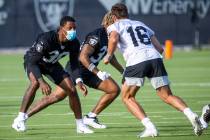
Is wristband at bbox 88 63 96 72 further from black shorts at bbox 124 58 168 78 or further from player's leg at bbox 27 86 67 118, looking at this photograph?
black shorts at bbox 124 58 168 78

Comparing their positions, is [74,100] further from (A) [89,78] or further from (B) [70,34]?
(A) [89,78]

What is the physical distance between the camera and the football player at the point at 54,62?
13.8m

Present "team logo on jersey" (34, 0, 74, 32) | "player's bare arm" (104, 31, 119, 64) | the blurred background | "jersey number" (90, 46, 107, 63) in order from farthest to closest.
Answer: the blurred background
"team logo on jersey" (34, 0, 74, 32)
"jersey number" (90, 46, 107, 63)
"player's bare arm" (104, 31, 119, 64)

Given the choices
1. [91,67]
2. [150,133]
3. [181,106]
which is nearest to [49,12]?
[91,67]

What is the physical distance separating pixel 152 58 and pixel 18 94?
7845mm

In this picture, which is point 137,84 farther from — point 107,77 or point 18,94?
point 18,94

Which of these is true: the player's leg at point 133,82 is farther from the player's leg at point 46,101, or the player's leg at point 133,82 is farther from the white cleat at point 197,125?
the player's leg at point 46,101

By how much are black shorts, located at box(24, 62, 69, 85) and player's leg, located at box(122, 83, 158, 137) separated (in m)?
1.23

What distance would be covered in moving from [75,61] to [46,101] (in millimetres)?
757

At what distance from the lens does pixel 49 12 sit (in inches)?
1395

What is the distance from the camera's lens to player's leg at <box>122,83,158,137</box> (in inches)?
505

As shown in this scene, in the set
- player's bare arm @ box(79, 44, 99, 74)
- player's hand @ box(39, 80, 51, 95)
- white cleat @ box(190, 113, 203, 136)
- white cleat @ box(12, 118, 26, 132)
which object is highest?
player's bare arm @ box(79, 44, 99, 74)

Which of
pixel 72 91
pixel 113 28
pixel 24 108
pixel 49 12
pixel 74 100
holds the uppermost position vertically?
pixel 113 28

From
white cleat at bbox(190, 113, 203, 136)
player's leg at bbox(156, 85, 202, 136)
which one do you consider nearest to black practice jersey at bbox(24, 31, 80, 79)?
player's leg at bbox(156, 85, 202, 136)
